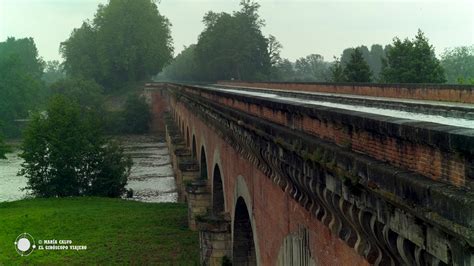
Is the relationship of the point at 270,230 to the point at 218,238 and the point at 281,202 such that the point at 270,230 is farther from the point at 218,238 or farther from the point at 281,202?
the point at 218,238

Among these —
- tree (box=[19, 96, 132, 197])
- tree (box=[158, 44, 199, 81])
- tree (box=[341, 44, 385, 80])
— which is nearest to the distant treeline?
tree (box=[158, 44, 199, 81])

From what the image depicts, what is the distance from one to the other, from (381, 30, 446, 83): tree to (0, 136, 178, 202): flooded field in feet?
64.3

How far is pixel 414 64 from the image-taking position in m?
38.8

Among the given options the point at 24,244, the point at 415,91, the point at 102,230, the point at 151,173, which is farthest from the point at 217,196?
the point at 151,173

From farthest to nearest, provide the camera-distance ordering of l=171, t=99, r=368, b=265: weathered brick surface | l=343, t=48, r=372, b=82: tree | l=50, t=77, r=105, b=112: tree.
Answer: l=50, t=77, r=105, b=112: tree < l=343, t=48, r=372, b=82: tree < l=171, t=99, r=368, b=265: weathered brick surface

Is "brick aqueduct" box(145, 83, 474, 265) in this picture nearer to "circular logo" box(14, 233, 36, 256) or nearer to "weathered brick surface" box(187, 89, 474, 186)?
"weathered brick surface" box(187, 89, 474, 186)

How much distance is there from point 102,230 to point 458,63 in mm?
100848

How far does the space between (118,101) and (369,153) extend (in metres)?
82.7

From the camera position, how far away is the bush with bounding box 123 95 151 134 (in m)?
74.2

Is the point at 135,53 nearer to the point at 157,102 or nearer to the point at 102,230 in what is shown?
the point at 157,102

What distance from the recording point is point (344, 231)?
5227mm

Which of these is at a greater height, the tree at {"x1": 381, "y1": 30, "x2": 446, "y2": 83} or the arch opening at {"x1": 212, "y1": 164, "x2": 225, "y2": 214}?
the tree at {"x1": 381, "y1": 30, "x2": 446, "y2": 83}

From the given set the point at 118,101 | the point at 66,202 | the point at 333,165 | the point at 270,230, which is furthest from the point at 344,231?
the point at 118,101

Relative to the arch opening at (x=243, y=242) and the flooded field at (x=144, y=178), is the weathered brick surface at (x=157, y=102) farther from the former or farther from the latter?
the arch opening at (x=243, y=242)
